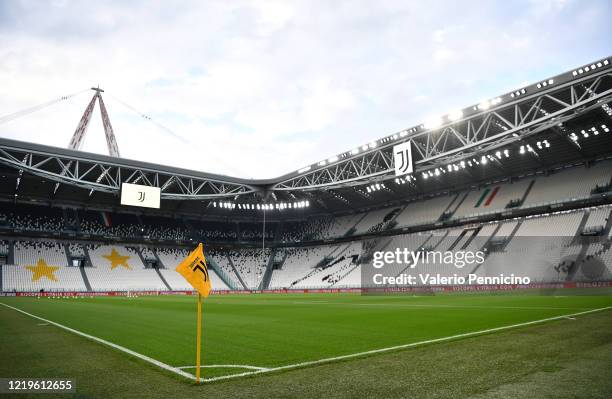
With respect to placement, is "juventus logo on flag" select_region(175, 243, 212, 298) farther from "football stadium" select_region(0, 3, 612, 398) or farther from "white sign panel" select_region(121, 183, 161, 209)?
"white sign panel" select_region(121, 183, 161, 209)

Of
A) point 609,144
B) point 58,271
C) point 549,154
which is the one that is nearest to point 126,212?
point 58,271

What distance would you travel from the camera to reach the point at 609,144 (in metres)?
Answer: 39.4

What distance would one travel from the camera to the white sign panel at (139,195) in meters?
44.4

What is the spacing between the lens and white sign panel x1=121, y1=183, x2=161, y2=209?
146 ft

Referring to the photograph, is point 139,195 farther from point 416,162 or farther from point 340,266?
point 416,162

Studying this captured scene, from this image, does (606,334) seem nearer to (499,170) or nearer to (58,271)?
(499,170)

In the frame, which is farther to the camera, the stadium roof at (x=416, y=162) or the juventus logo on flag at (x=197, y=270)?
the stadium roof at (x=416, y=162)

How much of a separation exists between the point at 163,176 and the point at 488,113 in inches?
1537
